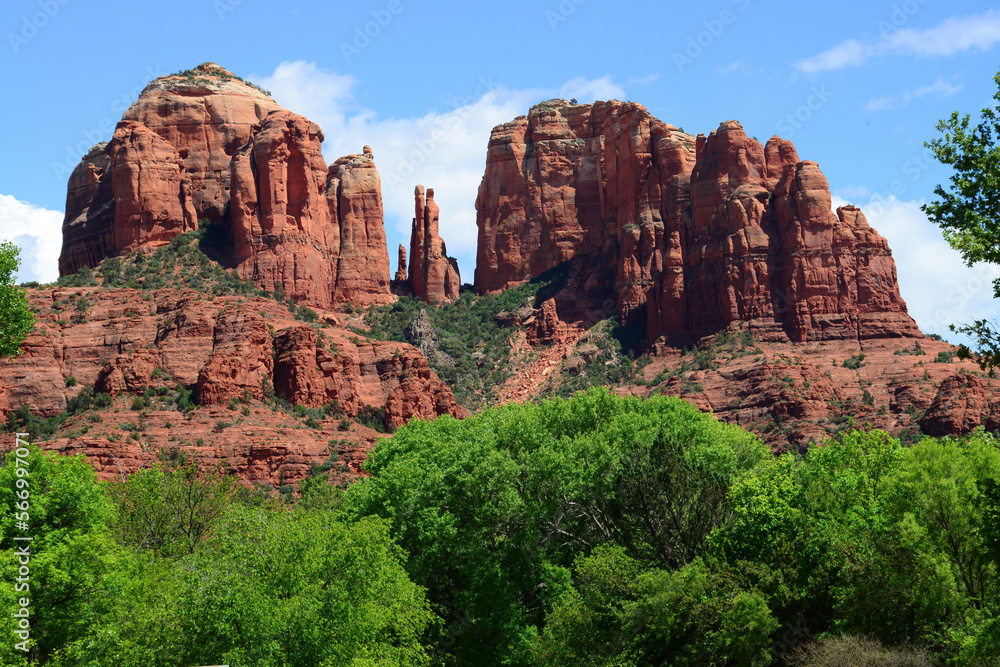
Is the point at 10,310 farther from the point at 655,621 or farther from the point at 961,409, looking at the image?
the point at 961,409

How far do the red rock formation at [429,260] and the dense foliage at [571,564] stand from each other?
114597 millimetres

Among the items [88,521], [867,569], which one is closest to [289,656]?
[88,521]

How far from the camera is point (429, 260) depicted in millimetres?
176375

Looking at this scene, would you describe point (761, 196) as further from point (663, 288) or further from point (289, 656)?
point (289, 656)

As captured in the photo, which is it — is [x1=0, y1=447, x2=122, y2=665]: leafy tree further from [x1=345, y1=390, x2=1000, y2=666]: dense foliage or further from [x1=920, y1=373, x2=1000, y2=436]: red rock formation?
[x1=920, y1=373, x2=1000, y2=436]: red rock formation

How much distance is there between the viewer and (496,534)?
55.2 metres

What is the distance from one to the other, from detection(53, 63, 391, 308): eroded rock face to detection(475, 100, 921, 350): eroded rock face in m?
31.7

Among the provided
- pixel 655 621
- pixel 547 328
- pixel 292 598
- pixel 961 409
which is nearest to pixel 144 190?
pixel 547 328

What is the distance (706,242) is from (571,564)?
328 ft

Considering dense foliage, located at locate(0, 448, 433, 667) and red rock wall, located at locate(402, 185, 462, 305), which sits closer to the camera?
dense foliage, located at locate(0, 448, 433, 667)

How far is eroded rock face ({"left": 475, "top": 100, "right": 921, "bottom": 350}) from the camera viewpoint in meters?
143

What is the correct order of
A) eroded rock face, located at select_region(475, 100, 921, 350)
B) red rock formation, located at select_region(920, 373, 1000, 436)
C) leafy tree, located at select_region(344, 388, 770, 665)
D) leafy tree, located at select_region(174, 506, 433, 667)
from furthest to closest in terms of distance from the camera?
eroded rock face, located at select_region(475, 100, 921, 350) < red rock formation, located at select_region(920, 373, 1000, 436) < leafy tree, located at select_region(344, 388, 770, 665) < leafy tree, located at select_region(174, 506, 433, 667)

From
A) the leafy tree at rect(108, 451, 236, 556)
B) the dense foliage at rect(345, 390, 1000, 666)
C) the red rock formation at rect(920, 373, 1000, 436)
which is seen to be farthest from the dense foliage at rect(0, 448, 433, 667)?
the red rock formation at rect(920, 373, 1000, 436)

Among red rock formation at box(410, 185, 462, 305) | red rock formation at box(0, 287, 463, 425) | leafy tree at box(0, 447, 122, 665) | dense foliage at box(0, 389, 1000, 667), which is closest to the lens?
leafy tree at box(0, 447, 122, 665)
